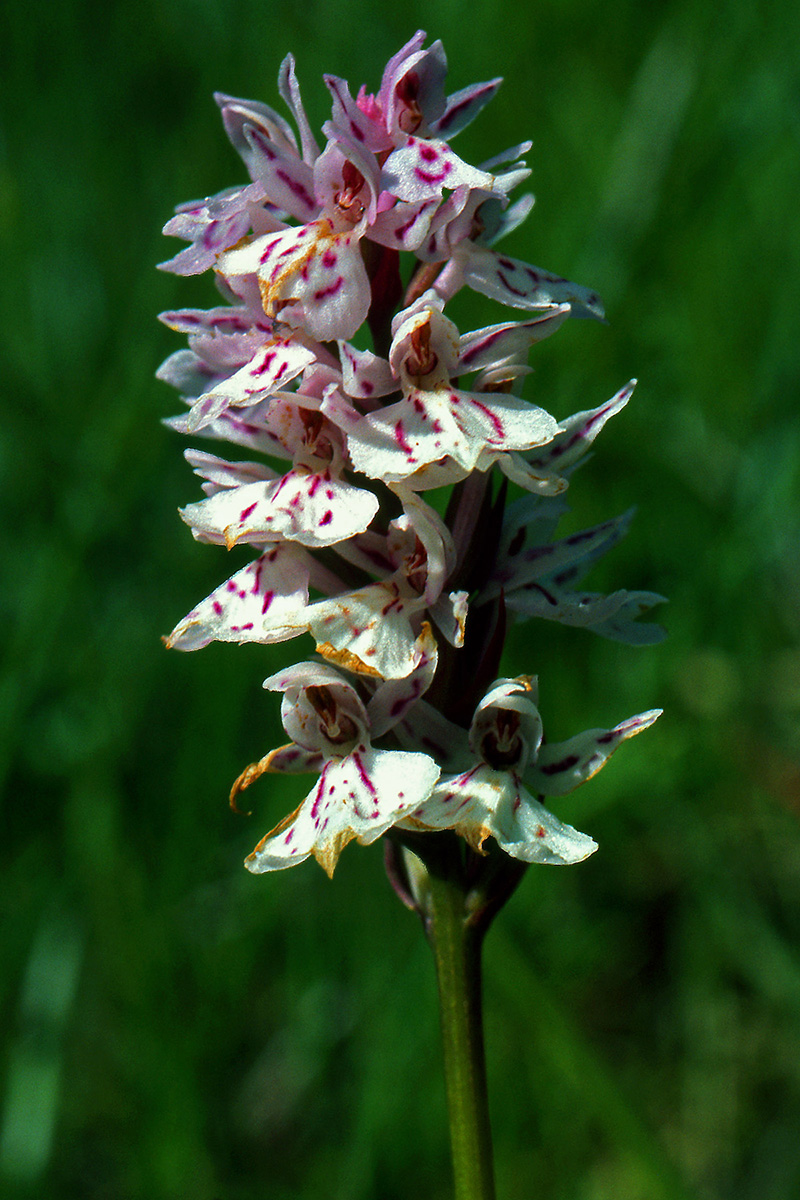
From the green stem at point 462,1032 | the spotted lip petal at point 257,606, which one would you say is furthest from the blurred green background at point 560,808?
the spotted lip petal at point 257,606

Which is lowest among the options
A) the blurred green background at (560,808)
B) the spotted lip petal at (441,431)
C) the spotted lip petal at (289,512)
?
the blurred green background at (560,808)

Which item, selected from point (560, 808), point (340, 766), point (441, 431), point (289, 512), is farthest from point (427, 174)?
point (560, 808)

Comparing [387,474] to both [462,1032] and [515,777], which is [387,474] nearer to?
[515,777]

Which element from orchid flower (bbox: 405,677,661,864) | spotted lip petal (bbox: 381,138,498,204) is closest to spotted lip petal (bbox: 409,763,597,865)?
orchid flower (bbox: 405,677,661,864)

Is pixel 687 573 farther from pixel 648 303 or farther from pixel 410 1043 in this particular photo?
pixel 410 1043

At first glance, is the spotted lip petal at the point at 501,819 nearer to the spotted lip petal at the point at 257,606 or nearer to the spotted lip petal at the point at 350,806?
the spotted lip petal at the point at 350,806

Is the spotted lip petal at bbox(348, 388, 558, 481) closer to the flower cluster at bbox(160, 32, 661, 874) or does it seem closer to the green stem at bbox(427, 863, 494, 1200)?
the flower cluster at bbox(160, 32, 661, 874)
